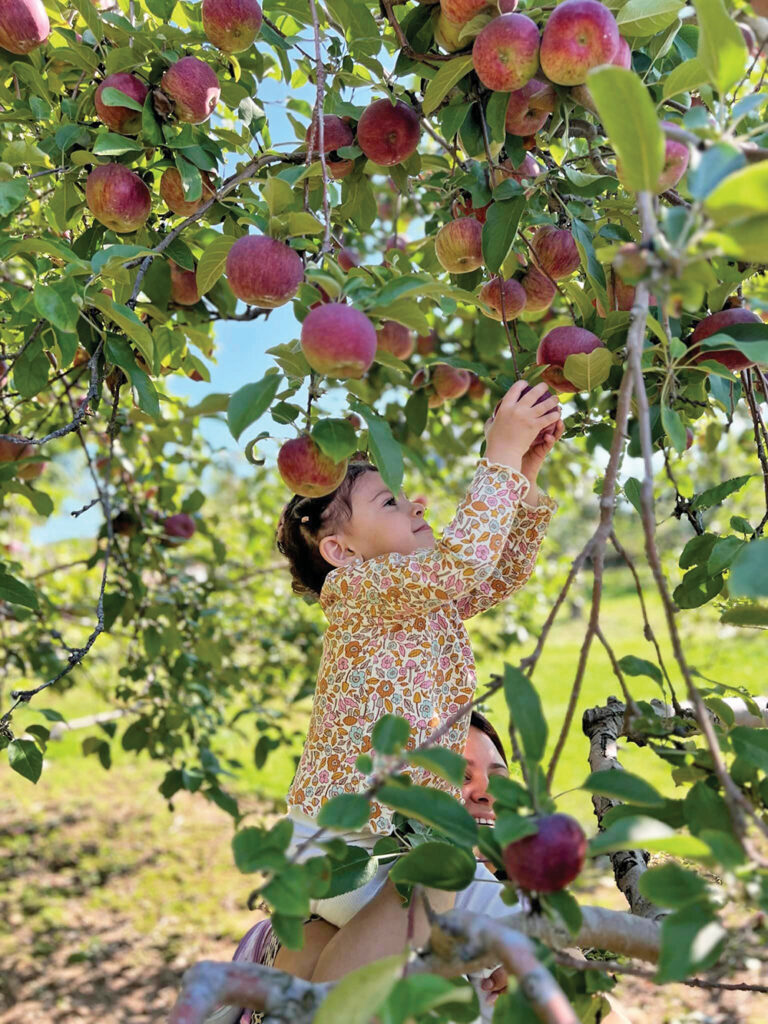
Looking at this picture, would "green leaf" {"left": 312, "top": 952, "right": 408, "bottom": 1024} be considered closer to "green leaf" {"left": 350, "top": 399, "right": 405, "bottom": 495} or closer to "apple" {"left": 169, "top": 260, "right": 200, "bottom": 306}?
"green leaf" {"left": 350, "top": 399, "right": 405, "bottom": 495}

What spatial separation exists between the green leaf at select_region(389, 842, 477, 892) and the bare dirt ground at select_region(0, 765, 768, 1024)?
2524 millimetres

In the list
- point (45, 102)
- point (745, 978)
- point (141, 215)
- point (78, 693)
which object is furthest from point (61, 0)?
point (78, 693)

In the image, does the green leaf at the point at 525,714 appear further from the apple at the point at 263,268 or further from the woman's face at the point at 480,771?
the woman's face at the point at 480,771

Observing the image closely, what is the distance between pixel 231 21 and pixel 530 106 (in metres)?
0.46

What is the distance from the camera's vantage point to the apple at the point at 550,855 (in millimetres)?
754

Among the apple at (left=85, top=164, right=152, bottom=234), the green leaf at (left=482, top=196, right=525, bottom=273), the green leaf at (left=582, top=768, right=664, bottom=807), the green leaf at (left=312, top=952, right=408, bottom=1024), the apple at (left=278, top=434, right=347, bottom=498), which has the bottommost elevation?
the green leaf at (left=312, top=952, right=408, bottom=1024)

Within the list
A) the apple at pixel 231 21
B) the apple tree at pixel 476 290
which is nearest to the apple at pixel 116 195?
the apple tree at pixel 476 290

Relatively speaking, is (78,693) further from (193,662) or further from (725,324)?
(725,324)

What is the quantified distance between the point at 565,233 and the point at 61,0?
99 centimetres

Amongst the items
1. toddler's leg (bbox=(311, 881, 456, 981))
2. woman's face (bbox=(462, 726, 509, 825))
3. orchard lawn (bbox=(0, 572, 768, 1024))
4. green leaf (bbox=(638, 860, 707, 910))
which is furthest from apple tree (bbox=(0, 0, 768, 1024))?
orchard lawn (bbox=(0, 572, 768, 1024))

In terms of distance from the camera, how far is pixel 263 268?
113 cm

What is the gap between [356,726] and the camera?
5.02ft

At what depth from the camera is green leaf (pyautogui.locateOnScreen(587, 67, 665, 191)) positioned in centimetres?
73

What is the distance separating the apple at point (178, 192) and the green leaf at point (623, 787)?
Result: 1.06 metres
